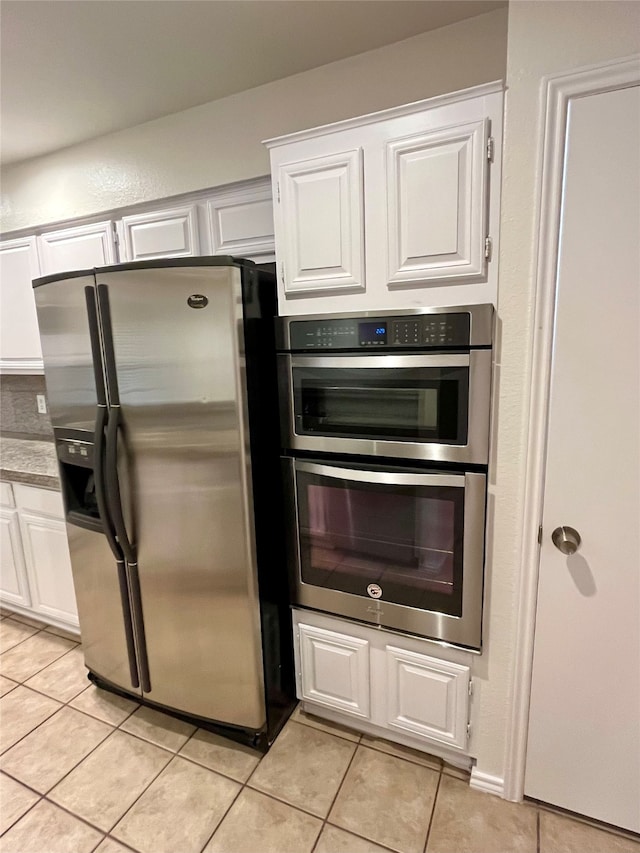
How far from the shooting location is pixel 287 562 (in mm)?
1802

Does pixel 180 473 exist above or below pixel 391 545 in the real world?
above

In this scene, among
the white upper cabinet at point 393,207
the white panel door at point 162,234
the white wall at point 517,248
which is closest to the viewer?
the white wall at point 517,248

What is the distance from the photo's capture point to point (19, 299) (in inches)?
107

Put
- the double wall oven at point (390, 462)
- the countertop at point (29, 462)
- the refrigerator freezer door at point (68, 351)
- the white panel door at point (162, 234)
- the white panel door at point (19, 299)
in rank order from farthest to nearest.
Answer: the white panel door at point (19, 299) → the countertop at point (29, 462) → the white panel door at point (162, 234) → the refrigerator freezer door at point (68, 351) → the double wall oven at point (390, 462)

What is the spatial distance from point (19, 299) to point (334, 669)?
2609 mm

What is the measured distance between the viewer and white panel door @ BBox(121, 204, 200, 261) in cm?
219

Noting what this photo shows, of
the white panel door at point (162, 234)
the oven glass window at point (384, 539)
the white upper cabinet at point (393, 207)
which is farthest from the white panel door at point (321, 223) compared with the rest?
the white panel door at point (162, 234)

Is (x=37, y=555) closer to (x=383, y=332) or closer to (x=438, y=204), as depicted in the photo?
(x=383, y=332)

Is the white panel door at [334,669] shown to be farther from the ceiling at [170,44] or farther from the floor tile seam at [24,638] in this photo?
the ceiling at [170,44]

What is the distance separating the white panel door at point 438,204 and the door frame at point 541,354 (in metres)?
0.16

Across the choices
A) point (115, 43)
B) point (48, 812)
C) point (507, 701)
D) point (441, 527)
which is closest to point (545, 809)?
point (507, 701)

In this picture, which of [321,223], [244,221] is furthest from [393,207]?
[244,221]

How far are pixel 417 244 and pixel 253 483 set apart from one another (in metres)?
0.93

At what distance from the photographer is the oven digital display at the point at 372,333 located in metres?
1.45
